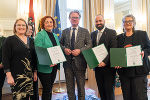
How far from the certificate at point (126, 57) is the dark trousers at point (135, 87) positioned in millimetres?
217

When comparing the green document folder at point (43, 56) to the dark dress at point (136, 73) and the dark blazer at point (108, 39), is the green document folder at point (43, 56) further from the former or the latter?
the dark dress at point (136, 73)

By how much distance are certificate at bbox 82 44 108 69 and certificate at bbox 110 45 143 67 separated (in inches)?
6.4

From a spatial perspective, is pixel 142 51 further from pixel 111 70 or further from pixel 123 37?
pixel 111 70

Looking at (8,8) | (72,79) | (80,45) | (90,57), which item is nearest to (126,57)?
(90,57)

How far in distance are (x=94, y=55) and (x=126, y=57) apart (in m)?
0.44

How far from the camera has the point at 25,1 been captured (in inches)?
153

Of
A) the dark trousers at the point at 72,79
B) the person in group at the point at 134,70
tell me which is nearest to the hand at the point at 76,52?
the dark trousers at the point at 72,79

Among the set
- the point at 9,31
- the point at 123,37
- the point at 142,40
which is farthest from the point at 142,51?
the point at 9,31

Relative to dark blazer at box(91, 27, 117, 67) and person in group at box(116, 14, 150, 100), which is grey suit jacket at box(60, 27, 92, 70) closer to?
dark blazer at box(91, 27, 117, 67)

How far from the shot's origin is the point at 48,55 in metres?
1.85

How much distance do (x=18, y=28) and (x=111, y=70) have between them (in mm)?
1485

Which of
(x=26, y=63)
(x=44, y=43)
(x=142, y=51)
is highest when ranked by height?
(x=44, y=43)

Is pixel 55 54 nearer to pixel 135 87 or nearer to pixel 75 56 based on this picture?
pixel 75 56

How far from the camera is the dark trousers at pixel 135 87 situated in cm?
178
